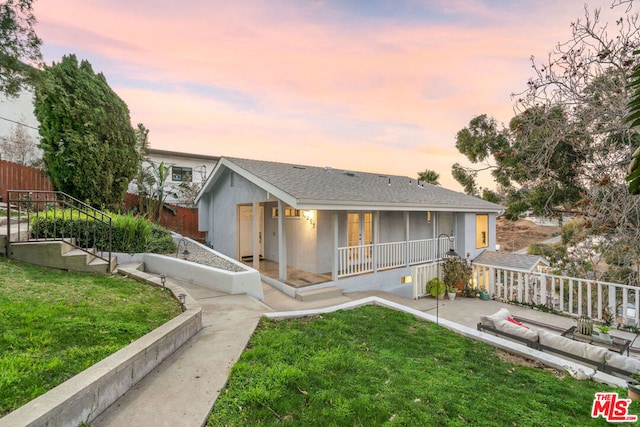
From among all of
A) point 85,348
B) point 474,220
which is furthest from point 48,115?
point 474,220

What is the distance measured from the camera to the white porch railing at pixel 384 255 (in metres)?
10.1

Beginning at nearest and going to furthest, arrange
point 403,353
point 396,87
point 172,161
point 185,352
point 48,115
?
point 185,352 → point 403,353 → point 48,115 → point 396,87 → point 172,161

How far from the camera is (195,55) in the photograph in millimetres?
10641

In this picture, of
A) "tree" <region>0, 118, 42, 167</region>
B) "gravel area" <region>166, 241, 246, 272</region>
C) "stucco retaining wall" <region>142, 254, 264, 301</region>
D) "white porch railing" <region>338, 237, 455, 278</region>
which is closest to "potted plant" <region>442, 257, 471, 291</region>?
"white porch railing" <region>338, 237, 455, 278</region>

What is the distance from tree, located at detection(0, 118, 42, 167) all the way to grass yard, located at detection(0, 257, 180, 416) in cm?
1466

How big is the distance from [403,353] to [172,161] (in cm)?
2333

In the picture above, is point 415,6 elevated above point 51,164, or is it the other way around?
point 415,6

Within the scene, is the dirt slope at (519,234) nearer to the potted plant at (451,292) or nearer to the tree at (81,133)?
the potted plant at (451,292)

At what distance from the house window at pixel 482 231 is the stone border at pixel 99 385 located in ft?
47.8

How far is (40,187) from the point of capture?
41.4ft

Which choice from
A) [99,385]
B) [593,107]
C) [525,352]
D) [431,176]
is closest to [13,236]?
[99,385]

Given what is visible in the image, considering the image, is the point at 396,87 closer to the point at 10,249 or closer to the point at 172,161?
the point at 10,249

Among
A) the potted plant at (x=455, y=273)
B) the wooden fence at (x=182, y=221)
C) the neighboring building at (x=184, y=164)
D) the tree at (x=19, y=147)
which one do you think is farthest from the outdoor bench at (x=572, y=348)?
the tree at (x=19, y=147)

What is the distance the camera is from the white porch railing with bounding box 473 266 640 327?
755 cm
